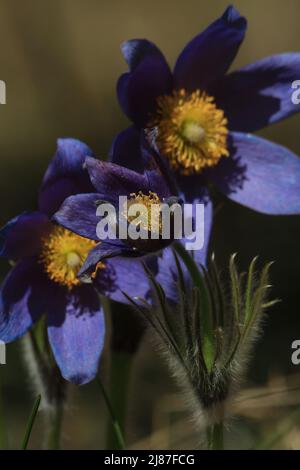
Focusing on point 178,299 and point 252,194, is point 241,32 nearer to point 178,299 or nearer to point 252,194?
point 252,194

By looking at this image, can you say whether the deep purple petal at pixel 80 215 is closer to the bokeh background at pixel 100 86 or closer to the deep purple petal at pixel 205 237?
the deep purple petal at pixel 205 237

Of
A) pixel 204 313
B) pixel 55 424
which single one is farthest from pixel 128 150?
pixel 55 424

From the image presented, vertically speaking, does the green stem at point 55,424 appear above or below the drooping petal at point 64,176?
below

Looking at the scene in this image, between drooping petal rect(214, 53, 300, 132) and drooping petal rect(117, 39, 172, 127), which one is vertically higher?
drooping petal rect(117, 39, 172, 127)

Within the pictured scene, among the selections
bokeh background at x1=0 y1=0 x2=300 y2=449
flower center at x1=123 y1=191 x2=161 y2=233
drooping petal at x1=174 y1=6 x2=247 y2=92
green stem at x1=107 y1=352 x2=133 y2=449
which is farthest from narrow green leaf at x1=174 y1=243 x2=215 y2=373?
bokeh background at x1=0 y1=0 x2=300 y2=449

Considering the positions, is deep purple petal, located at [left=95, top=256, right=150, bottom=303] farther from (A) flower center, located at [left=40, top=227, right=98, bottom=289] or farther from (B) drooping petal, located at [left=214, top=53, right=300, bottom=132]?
(B) drooping petal, located at [left=214, top=53, right=300, bottom=132]

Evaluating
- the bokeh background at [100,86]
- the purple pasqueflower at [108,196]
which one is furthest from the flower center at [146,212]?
the bokeh background at [100,86]
